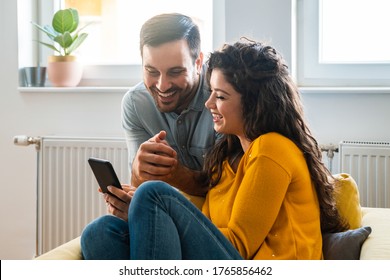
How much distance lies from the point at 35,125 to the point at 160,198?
54.0 inches

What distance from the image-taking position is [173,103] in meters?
2.00

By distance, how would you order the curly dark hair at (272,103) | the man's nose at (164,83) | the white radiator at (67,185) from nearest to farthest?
the curly dark hair at (272,103) < the man's nose at (164,83) < the white radiator at (67,185)

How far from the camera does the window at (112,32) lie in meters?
2.80

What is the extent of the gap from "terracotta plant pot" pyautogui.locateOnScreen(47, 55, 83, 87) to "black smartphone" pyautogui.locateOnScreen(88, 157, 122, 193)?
3.48 ft

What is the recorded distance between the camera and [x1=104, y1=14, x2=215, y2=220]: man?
1882 mm

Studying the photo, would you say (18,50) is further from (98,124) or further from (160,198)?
(160,198)

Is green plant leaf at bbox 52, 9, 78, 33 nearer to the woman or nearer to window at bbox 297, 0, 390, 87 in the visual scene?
window at bbox 297, 0, 390, 87

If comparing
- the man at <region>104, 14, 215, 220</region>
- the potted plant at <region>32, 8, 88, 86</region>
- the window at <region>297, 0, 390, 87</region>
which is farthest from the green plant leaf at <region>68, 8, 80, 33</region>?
the window at <region>297, 0, 390, 87</region>

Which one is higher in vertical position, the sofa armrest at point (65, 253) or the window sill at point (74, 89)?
the window sill at point (74, 89)

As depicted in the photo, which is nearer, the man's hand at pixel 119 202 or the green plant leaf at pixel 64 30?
the man's hand at pixel 119 202

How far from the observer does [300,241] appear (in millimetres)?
1580

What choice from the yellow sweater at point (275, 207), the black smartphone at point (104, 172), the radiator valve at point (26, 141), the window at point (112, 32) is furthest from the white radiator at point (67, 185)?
the yellow sweater at point (275, 207)

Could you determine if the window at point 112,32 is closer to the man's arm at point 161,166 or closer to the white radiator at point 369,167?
the white radiator at point 369,167

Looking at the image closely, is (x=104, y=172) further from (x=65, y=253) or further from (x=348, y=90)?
(x=348, y=90)
